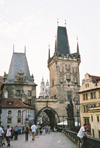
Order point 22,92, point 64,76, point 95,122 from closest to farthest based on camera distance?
1. point 95,122
2. point 22,92
3. point 64,76

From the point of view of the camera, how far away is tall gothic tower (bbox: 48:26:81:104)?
5253 cm

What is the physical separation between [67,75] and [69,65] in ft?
10.7

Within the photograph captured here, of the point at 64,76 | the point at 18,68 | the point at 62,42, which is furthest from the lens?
the point at 62,42

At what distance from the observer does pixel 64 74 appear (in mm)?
54344

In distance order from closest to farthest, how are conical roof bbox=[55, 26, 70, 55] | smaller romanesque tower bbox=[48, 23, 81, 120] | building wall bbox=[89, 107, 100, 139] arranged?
1. building wall bbox=[89, 107, 100, 139]
2. smaller romanesque tower bbox=[48, 23, 81, 120]
3. conical roof bbox=[55, 26, 70, 55]

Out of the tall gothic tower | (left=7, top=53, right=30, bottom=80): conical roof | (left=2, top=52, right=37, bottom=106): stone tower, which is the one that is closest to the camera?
(left=2, top=52, right=37, bottom=106): stone tower

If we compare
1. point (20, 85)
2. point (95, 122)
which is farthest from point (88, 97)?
point (20, 85)

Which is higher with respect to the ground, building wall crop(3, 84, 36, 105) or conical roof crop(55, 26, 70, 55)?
conical roof crop(55, 26, 70, 55)

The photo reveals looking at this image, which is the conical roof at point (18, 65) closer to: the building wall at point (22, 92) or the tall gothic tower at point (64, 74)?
the building wall at point (22, 92)

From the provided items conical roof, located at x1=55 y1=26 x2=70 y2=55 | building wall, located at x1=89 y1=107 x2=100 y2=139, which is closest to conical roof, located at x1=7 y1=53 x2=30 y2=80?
conical roof, located at x1=55 y1=26 x2=70 y2=55

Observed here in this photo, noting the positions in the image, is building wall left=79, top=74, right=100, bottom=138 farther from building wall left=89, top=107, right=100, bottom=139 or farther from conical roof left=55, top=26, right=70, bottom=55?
conical roof left=55, top=26, right=70, bottom=55

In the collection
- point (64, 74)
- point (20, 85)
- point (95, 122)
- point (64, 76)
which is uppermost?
point (64, 74)

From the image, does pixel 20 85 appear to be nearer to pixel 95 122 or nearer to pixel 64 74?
pixel 64 74

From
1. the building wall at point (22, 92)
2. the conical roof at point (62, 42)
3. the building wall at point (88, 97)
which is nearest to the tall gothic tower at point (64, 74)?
the conical roof at point (62, 42)
